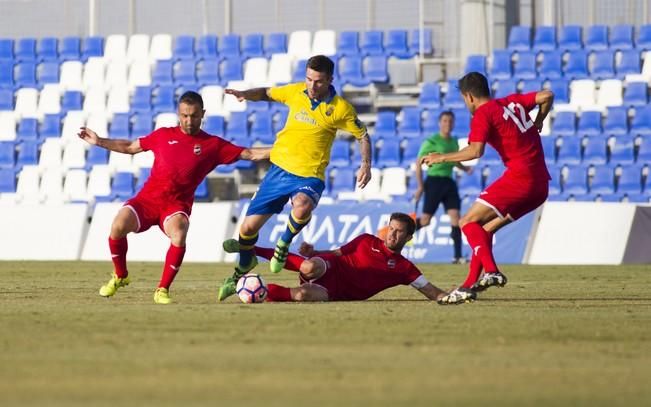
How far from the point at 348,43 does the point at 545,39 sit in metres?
4.50

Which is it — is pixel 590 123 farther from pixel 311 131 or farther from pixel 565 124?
pixel 311 131

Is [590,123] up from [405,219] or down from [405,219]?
up

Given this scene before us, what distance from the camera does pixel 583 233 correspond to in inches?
909

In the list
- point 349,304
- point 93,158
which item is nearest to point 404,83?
point 93,158

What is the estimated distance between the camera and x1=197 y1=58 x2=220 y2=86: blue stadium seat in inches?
1271

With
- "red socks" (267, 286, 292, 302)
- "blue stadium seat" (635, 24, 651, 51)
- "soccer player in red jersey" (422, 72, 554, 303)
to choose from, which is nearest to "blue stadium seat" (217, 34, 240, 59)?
"blue stadium seat" (635, 24, 651, 51)

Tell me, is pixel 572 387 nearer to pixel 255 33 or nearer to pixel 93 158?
pixel 93 158

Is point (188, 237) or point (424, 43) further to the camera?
point (424, 43)

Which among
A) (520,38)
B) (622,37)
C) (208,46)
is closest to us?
(622,37)

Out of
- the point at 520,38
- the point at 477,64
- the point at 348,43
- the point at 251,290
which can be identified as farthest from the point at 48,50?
the point at 251,290

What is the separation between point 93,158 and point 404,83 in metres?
7.00

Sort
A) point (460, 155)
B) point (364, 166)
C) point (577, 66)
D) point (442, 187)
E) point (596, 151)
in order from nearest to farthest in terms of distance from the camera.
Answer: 1. point (460, 155)
2. point (364, 166)
3. point (442, 187)
4. point (596, 151)
5. point (577, 66)

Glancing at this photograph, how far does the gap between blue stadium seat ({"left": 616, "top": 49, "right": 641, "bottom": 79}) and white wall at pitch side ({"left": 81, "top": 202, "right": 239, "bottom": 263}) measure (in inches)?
364

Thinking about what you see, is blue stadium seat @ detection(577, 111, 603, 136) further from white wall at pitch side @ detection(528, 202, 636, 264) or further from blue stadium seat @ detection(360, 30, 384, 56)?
blue stadium seat @ detection(360, 30, 384, 56)
